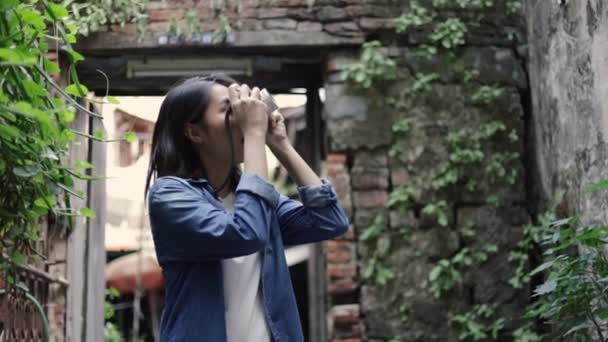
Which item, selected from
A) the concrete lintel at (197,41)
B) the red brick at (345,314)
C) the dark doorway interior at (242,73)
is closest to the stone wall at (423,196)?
the red brick at (345,314)

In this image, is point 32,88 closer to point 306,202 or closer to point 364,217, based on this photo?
point 306,202

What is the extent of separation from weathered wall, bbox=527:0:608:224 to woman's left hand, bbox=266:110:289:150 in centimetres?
199

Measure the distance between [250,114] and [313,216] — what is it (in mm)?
277

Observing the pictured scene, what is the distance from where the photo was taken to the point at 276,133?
191 cm

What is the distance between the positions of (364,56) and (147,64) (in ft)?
3.86

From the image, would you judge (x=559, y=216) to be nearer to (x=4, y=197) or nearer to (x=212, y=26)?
(x=212, y=26)

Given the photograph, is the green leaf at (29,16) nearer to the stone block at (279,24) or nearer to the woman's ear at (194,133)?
the woman's ear at (194,133)

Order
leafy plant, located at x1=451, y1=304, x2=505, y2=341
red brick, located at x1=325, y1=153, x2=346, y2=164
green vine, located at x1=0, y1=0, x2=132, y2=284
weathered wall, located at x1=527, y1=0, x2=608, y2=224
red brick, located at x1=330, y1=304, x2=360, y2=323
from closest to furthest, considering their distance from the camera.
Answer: green vine, located at x1=0, y1=0, x2=132, y2=284
weathered wall, located at x1=527, y1=0, x2=608, y2=224
leafy plant, located at x1=451, y1=304, x2=505, y2=341
red brick, located at x1=330, y1=304, x2=360, y2=323
red brick, located at x1=325, y1=153, x2=346, y2=164

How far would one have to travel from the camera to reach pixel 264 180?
1750 millimetres

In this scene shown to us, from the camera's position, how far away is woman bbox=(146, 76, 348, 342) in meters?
1.66

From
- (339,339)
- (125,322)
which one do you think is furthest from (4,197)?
(125,322)

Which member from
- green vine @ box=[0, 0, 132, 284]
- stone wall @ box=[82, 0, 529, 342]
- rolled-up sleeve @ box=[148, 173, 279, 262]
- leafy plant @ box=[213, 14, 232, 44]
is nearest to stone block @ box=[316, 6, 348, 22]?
stone wall @ box=[82, 0, 529, 342]

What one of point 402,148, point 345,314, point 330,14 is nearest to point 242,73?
point 330,14

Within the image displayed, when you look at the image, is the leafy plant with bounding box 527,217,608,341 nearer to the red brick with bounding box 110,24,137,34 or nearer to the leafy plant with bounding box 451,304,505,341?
the leafy plant with bounding box 451,304,505,341
